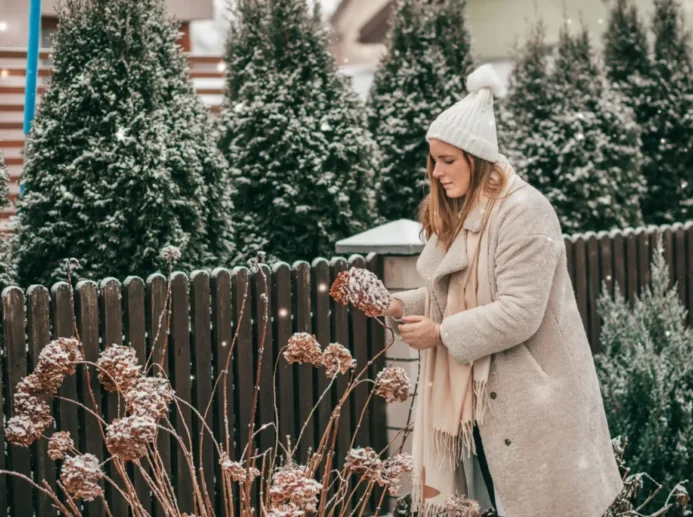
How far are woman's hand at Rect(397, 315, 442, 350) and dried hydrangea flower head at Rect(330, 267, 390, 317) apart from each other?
254 mm

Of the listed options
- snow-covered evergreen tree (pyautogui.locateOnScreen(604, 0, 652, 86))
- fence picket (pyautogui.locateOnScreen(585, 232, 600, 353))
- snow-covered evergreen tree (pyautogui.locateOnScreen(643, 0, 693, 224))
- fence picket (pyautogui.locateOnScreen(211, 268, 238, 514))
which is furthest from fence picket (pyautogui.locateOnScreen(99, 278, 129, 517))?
snow-covered evergreen tree (pyautogui.locateOnScreen(604, 0, 652, 86))

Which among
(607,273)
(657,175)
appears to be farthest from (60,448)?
(657,175)

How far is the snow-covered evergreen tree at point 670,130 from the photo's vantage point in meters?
9.18

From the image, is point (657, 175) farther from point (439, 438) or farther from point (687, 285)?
point (439, 438)

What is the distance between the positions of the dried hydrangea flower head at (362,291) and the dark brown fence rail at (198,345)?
1.24 m

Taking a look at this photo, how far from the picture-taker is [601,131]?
8117 mm

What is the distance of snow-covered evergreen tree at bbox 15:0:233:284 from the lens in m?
4.42

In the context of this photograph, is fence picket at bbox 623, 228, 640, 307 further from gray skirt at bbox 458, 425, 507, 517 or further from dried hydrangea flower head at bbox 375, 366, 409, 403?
dried hydrangea flower head at bbox 375, 366, 409, 403

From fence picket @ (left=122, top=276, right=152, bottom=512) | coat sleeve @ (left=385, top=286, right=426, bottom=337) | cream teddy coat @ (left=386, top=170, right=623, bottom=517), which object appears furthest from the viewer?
fence picket @ (left=122, top=276, right=152, bottom=512)

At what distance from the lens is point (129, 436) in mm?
1896

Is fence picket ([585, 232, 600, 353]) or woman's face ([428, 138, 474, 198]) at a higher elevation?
woman's face ([428, 138, 474, 198])

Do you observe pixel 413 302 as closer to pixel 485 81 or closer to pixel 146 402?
pixel 485 81

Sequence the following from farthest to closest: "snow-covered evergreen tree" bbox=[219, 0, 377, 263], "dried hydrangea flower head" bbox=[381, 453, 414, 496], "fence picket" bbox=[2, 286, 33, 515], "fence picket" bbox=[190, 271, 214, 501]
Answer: "snow-covered evergreen tree" bbox=[219, 0, 377, 263], "fence picket" bbox=[190, 271, 214, 501], "fence picket" bbox=[2, 286, 33, 515], "dried hydrangea flower head" bbox=[381, 453, 414, 496]

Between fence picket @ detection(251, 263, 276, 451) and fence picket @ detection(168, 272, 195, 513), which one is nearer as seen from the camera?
fence picket @ detection(168, 272, 195, 513)
